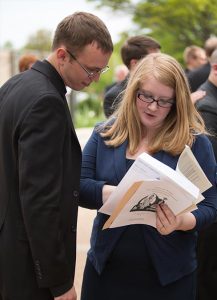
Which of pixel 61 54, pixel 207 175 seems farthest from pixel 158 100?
pixel 61 54

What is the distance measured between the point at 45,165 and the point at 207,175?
857mm

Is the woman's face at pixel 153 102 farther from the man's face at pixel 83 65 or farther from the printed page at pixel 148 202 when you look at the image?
the printed page at pixel 148 202

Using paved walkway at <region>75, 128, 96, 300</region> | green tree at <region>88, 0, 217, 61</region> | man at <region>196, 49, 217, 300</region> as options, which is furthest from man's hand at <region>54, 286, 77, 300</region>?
green tree at <region>88, 0, 217, 61</region>

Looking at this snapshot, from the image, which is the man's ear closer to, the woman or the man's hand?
the woman

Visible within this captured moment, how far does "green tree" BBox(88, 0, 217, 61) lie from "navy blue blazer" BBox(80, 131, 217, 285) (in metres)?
11.2

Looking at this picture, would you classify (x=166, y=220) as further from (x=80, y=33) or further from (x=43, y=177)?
(x=80, y=33)

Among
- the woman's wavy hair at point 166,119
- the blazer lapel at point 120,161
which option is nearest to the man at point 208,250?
the woman's wavy hair at point 166,119

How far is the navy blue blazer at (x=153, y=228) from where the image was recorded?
2.41m

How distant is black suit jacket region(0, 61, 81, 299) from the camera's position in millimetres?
1969

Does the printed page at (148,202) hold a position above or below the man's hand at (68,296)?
above

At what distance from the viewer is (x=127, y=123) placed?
8.42ft

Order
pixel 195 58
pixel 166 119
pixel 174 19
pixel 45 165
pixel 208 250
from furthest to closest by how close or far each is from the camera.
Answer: pixel 174 19 < pixel 195 58 < pixel 208 250 < pixel 166 119 < pixel 45 165

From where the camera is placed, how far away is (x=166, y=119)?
255cm

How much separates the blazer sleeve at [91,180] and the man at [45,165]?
0.28 m
